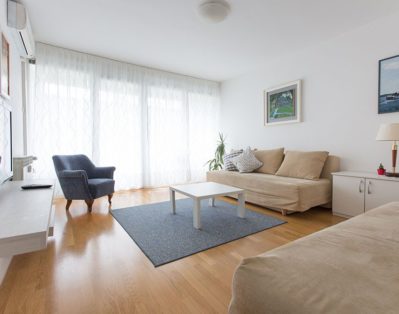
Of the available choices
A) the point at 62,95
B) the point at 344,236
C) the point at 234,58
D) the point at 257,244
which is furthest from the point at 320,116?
the point at 62,95

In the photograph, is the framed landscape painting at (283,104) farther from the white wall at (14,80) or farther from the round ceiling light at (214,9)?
the white wall at (14,80)

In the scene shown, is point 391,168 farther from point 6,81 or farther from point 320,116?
point 6,81

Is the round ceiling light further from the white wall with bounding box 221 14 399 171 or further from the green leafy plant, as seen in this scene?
the green leafy plant

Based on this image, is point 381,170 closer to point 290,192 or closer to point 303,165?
point 303,165

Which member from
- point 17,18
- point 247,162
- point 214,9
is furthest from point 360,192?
point 17,18

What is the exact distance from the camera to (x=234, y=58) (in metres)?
3.92

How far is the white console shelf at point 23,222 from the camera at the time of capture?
2.75ft

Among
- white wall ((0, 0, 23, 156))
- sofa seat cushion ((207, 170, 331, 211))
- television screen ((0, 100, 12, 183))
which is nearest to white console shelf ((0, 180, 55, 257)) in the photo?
television screen ((0, 100, 12, 183))

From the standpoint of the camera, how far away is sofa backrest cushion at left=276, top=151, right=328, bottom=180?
313 cm

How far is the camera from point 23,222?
38.5 inches

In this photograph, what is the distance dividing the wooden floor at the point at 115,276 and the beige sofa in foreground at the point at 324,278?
2.25 feet

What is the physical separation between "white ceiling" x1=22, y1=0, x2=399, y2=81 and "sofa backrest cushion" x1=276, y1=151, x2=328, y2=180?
5.63 ft

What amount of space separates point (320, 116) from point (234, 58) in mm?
1790

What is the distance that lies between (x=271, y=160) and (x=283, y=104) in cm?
105
